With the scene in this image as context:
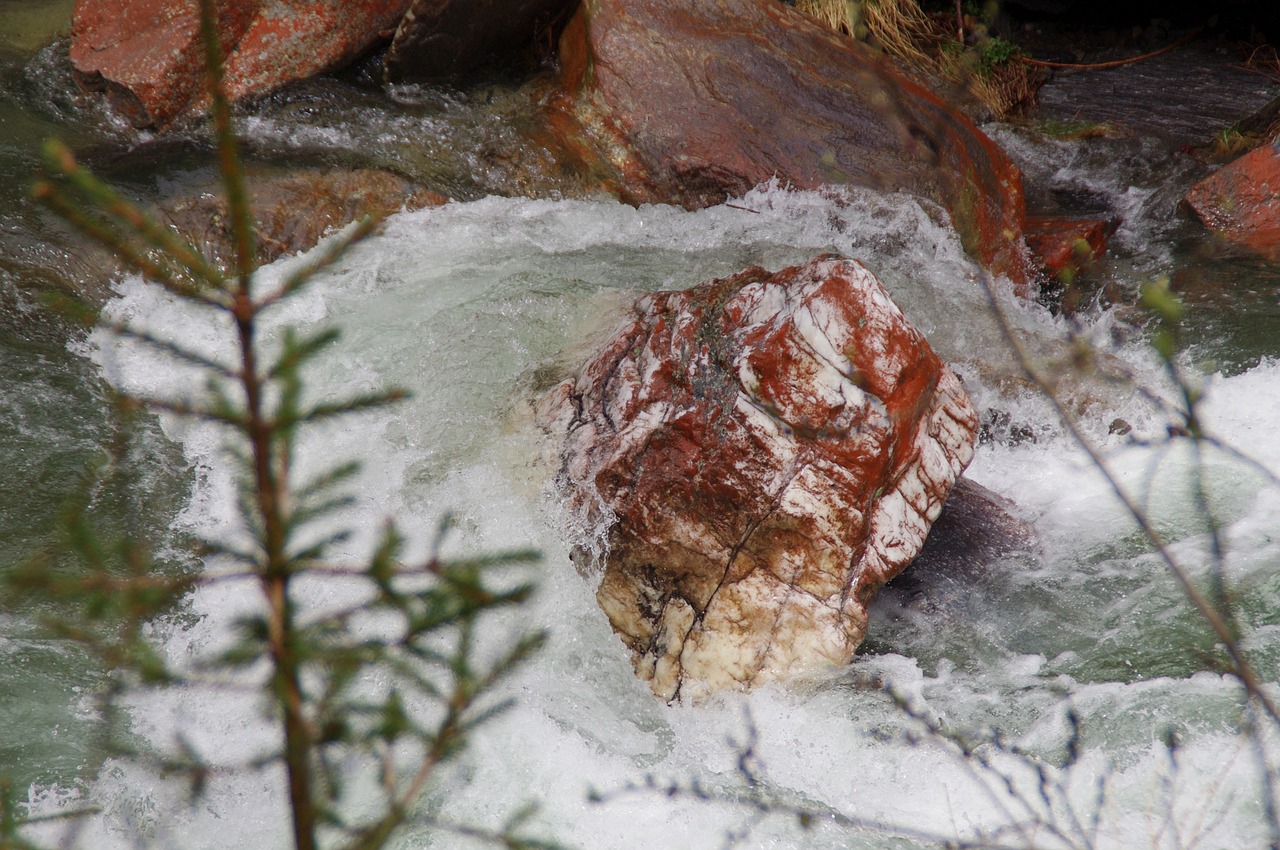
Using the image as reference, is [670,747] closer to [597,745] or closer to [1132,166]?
[597,745]

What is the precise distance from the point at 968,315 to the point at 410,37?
3556mm

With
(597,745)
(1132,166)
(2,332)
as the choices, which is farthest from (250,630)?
(1132,166)

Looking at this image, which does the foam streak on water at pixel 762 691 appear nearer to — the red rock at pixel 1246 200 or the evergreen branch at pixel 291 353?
the evergreen branch at pixel 291 353

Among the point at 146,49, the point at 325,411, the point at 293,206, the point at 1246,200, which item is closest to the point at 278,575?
the point at 325,411

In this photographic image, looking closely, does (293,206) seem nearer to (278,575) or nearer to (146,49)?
(146,49)

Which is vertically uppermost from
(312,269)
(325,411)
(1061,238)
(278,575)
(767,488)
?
(1061,238)

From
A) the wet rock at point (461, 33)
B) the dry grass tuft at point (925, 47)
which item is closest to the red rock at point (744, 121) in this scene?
the wet rock at point (461, 33)

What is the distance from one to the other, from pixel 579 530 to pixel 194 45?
378cm

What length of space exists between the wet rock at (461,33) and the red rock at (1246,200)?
13.8 feet

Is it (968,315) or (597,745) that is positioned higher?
(968,315)

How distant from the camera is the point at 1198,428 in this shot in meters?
1.23

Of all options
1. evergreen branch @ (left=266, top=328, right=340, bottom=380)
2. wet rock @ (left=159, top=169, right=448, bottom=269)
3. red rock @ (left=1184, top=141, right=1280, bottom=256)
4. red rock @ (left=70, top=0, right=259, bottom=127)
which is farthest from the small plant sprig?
red rock @ (left=1184, top=141, right=1280, bottom=256)

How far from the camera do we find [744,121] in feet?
17.1

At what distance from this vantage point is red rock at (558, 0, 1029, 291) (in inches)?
203
